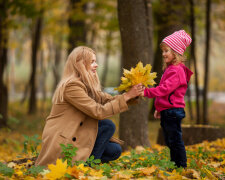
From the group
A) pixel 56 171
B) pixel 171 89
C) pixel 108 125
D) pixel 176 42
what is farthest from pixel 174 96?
pixel 56 171

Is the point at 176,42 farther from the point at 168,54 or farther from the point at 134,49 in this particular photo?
the point at 134,49

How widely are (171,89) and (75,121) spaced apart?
1093mm

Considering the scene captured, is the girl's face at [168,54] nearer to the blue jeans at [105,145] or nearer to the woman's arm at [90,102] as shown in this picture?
the woman's arm at [90,102]

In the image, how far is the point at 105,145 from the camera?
11.4ft

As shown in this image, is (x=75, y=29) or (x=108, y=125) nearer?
(x=108, y=125)

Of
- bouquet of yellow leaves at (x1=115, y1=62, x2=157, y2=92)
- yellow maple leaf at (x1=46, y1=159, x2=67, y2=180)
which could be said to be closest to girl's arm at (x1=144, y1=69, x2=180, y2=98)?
bouquet of yellow leaves at (x1=115, y1=62, x2=157, y2=92)

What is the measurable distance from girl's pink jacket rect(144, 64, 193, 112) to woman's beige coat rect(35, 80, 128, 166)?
382mm

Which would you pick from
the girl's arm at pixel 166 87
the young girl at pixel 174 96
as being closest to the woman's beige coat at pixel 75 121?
the girl's arm at pixel 166 87

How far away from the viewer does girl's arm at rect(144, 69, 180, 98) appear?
9.99 ft

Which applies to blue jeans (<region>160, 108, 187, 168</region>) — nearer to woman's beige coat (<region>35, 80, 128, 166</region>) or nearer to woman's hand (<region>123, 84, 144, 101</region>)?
woman's hand (<region>123, 84, 144, 101</region>)

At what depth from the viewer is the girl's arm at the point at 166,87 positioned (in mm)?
3045

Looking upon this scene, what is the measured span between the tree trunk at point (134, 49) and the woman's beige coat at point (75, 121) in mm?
1837

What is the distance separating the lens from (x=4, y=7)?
25.3 feet

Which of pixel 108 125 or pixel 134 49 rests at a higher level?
pixel 134 49
